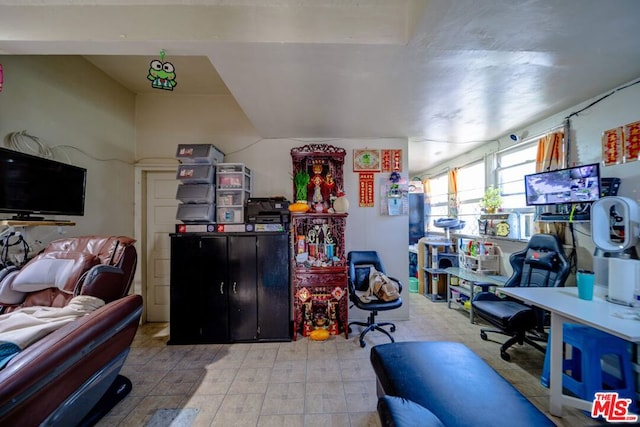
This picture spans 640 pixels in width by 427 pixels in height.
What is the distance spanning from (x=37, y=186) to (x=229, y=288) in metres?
1.85

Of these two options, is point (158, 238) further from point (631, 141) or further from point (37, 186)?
point (631, 141)

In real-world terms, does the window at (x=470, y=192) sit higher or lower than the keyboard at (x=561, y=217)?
higher

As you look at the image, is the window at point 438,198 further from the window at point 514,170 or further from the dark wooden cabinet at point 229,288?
the dark wooden cabinet at point 229,288

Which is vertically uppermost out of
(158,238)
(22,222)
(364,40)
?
(364,40)

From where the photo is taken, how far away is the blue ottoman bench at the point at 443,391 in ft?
3.00

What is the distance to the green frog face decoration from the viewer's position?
5.24 ft

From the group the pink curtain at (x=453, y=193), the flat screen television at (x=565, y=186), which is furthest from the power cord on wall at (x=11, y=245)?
the pink curtain at (x=453, y=193)

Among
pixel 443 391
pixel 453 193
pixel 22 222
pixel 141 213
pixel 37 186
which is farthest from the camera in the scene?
pixel 453 193

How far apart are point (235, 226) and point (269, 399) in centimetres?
169

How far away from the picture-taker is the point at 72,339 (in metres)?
1.29

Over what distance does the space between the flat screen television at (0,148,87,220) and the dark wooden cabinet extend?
92cm

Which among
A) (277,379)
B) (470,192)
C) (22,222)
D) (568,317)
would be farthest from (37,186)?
(470,192)

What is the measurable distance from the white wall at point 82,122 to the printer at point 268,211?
65.8 inches

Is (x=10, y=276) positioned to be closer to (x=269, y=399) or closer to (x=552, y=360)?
(x=269, y=399)
